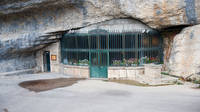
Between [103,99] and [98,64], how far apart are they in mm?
6092

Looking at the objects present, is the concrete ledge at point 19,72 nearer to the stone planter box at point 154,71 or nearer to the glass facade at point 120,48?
the glass facade at point 120,48

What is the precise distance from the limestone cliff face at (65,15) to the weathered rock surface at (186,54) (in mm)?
1171

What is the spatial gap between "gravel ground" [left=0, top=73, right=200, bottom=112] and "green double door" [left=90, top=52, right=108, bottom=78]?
10.6 feet

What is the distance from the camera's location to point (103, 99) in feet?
30.1

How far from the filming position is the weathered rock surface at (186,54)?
1184 cm

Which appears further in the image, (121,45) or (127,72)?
(121,45)

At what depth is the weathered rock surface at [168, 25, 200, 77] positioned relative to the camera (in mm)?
11844

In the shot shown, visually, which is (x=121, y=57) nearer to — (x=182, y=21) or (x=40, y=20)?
(x=182, y=21)

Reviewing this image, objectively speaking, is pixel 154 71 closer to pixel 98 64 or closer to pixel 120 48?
pixel 120 48

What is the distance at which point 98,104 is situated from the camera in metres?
8.45

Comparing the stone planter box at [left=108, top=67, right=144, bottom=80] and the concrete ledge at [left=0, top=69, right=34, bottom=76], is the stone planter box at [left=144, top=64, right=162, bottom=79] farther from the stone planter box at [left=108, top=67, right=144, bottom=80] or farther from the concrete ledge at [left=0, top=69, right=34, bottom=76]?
the concrete ledge at [left=0, top=69, right=34, bottom=76]

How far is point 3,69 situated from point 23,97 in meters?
7.54

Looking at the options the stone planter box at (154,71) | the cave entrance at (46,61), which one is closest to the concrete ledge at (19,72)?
the cave entrance at (46,61)

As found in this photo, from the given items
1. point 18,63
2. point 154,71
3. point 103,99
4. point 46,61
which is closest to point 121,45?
point 154,71
